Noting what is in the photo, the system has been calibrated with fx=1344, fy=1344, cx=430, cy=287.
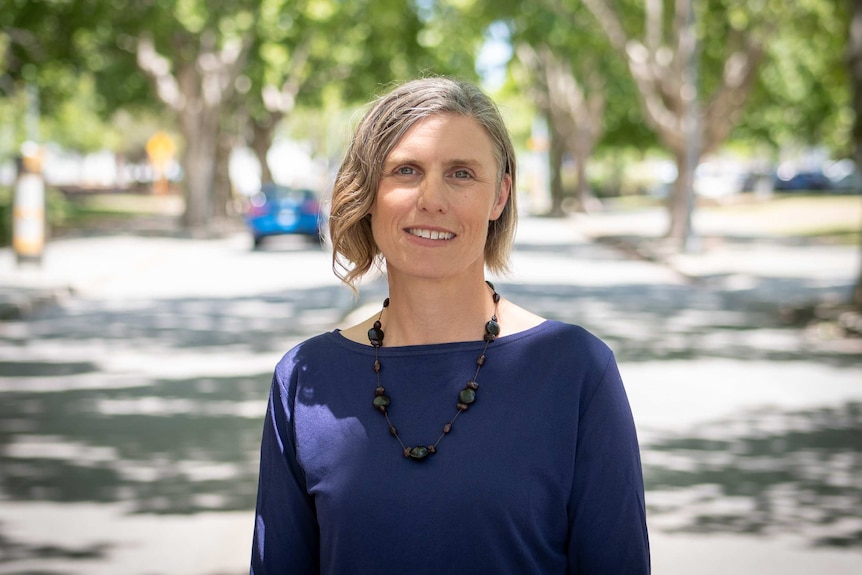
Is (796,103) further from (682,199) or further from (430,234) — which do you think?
(430,234)

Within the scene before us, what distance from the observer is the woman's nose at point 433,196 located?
2.37 metres

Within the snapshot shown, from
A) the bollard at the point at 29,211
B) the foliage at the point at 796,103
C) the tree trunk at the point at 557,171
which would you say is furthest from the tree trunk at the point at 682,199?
the tree trunk at the point at 557,171

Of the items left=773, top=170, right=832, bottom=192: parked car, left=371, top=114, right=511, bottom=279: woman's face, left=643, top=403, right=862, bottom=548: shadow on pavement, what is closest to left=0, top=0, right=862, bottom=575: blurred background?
left=643, top=403, right=862, bottom=548: shadow on pavement

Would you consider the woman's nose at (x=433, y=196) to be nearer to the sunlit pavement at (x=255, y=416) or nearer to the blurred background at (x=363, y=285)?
the blurred background at (x=363, y=285)

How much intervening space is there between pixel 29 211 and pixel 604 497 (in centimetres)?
2250

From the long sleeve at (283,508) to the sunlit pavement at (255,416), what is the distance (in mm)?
3669

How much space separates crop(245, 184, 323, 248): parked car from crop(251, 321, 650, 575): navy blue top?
1226 inches

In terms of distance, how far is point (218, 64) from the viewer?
3866 cm

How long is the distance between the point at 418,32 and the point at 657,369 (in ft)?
99.6

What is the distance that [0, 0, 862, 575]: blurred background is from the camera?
23.3 feet

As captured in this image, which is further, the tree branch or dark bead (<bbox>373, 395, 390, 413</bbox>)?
the tree branch

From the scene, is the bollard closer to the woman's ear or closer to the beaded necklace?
the woman's ear

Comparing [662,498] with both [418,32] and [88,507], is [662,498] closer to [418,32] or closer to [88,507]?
[88,507]

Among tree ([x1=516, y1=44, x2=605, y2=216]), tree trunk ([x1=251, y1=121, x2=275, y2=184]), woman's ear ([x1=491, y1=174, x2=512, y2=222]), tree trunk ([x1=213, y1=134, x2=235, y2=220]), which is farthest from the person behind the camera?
tree ([x1=516, y1=44, x2=605, y2=216])
